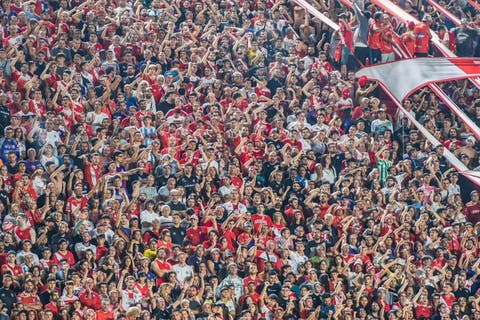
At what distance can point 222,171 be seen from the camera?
2092 centimetres

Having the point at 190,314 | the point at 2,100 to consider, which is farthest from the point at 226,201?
the point at 2,100

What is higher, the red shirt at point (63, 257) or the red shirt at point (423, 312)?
the red shirt at point (63, 257)

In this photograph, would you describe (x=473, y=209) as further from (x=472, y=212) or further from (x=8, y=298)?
(x=8, y=298)

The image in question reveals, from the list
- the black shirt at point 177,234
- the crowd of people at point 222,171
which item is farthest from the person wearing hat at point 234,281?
the black shirt at point 177,234

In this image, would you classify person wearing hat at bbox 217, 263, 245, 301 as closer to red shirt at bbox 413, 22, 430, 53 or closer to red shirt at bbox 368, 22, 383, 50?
red shirt at bbox 368, 22, 383, 50

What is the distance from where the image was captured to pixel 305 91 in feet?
75.0

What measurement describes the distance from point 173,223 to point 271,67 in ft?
14.6

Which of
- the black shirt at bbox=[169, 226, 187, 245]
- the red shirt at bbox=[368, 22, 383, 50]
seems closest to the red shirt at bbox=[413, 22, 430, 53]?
the red shirt at bbox=[368, 22, 383, 50]

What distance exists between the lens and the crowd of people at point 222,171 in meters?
19.0

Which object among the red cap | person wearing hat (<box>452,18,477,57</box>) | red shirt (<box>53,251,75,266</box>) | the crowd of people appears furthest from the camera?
person wearing hat (<box>452,18,477,57</box>)

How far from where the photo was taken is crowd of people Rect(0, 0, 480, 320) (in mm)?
18969

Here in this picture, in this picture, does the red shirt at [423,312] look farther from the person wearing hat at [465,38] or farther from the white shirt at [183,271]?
the person wearing hat at [465,38]

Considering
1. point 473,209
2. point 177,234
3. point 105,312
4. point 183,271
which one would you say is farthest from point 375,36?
point 105,312

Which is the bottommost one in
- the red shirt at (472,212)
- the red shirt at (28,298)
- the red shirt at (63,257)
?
the red shirt at (472,212)
